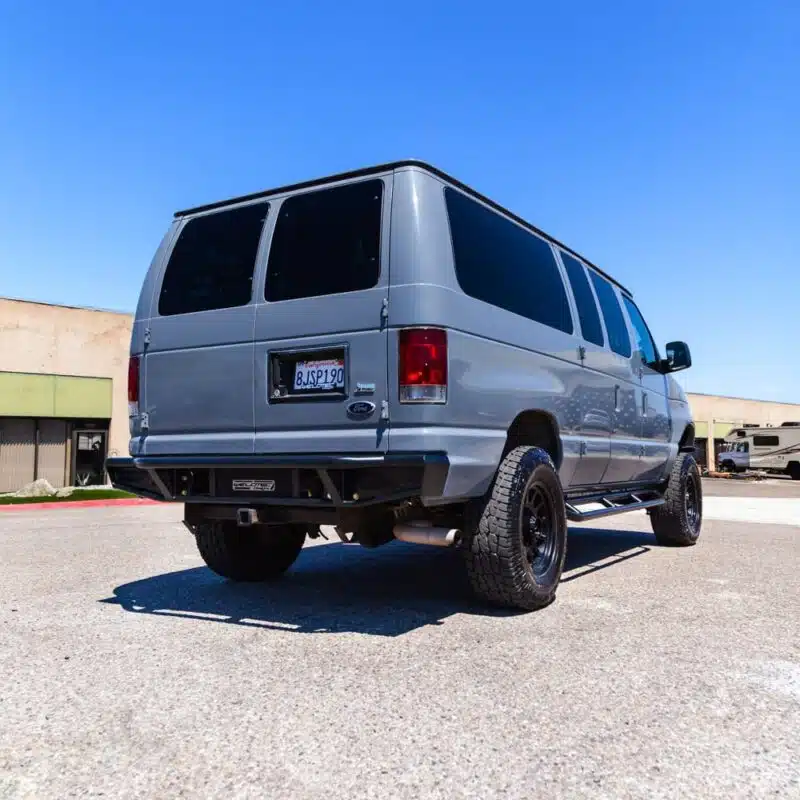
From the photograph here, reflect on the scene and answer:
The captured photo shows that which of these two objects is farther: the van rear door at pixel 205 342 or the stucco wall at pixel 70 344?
the stucco wall at pixel 70 344

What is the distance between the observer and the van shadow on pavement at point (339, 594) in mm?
4492

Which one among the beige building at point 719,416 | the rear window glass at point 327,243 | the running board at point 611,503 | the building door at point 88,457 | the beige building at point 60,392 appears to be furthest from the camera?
the beige building at point 719,416

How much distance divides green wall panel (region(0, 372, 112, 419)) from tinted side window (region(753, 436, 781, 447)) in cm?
2951

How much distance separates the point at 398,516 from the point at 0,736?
239 centimetres

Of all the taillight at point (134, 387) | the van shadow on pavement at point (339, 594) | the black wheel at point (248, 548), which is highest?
the taillight at point (134, 387)

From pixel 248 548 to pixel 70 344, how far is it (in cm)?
2231

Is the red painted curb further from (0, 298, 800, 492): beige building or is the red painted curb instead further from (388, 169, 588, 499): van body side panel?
(388, 169, 588, 499): van body side panel

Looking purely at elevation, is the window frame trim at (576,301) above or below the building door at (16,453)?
above

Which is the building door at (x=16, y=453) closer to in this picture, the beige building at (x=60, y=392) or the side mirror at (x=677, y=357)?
the beige building at (x=60, y=392)

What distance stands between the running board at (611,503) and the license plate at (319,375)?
79.6 inches

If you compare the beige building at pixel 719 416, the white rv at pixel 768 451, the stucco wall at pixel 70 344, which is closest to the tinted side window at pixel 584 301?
the stucco wall at pixel 70 344

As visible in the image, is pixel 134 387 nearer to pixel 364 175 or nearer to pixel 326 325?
pixel 326 325

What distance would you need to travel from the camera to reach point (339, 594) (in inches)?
209

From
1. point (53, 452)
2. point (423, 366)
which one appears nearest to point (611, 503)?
point (423, 366)
